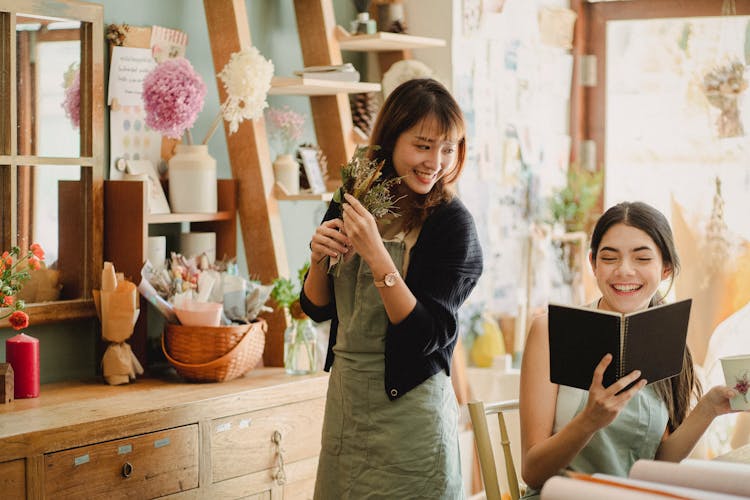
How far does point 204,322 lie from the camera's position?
2936 mm

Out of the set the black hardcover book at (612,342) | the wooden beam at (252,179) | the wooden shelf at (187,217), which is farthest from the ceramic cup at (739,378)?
the wooden shelf at (187,217)

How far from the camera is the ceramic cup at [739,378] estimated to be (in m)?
2.00

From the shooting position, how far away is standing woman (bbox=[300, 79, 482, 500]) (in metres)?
2.36

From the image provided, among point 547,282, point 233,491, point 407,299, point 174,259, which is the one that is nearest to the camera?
point 407,299

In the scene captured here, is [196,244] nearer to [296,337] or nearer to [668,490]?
[296,337]

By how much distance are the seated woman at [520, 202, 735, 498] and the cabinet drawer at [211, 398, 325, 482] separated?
3.26 feet

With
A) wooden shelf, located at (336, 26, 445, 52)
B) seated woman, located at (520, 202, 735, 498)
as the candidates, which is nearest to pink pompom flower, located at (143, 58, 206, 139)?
wooden shelf, located at (336, 26, 445, 52)

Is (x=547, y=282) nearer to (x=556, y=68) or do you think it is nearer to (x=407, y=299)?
(x=556, y=68)

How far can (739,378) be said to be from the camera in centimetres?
202

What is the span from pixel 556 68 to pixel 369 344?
3097 millimetres

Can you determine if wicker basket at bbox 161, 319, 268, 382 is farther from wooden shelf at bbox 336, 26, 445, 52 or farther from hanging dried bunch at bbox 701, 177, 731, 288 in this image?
hanging dried bunch at bbox 701, 177, 731, 288

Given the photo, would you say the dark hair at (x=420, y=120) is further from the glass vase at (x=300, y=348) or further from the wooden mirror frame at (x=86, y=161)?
the wooden mirror frame at (x=86, y=161)

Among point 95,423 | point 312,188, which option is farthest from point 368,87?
point 95,423

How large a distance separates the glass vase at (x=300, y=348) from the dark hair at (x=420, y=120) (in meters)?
0.85
